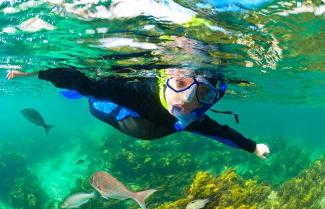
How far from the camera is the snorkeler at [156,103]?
6.84 meters

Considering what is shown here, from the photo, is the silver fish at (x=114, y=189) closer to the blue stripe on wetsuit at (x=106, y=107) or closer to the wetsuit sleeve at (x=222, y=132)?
the blue stripe on wetsuit at (x=106, y=107)

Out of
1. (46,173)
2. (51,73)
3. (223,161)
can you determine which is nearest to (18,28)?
(51,73)

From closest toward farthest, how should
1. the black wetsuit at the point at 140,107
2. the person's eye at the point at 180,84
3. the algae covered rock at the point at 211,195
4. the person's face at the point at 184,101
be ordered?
the person's face at the point at 184,101, the person's eye at the point at 180,84, the black wetsuit at the point at 140,107, the algae covered rock at the point at 211,195

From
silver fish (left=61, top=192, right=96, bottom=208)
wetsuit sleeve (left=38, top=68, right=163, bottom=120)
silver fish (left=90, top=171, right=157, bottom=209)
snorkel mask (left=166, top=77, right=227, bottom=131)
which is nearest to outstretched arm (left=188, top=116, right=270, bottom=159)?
snorkel mask (left=166, top=77, right=227, bottom=131)

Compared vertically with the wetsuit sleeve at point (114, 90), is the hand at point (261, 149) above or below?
below

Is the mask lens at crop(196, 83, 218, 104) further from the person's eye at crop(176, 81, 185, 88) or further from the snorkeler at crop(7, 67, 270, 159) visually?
the person's eye at crop(176, 81, 185, 88)

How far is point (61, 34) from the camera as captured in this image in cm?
1248

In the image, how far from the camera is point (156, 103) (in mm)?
7207

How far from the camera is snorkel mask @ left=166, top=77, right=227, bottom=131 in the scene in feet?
22.2

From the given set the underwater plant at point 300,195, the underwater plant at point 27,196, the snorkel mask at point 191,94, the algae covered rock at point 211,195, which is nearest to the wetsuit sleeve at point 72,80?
the snorkel mask at point 191,94

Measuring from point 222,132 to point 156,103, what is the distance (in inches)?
74.8

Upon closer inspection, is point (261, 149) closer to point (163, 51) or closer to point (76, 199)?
point (76, 199)

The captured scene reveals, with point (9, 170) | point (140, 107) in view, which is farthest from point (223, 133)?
point (9, 170)

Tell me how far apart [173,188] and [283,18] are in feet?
31.4
